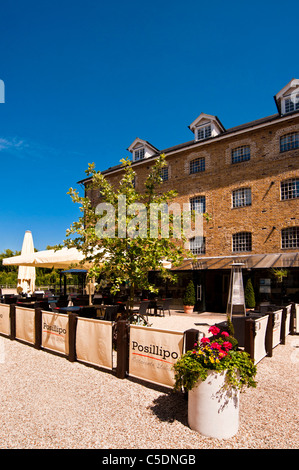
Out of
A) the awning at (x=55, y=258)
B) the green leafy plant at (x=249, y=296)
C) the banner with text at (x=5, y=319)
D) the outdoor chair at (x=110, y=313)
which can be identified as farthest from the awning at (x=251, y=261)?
the banner with text at (x=5, y=319)

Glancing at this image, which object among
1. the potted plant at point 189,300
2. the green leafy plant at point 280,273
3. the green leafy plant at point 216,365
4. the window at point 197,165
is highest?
the window at point 197,165

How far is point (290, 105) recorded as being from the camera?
18.5 m

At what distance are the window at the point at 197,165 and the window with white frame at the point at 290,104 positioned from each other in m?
6.17

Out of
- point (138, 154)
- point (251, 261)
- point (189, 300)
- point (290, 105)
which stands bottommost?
point (189, 300)

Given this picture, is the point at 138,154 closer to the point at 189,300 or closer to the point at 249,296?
the point at 189,300

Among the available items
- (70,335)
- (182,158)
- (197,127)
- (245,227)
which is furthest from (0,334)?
(197,127)

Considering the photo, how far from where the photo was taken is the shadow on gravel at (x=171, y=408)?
168 inches

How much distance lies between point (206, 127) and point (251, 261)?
11.1 meters

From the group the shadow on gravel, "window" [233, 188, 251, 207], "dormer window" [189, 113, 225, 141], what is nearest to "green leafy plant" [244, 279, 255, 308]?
"window" [233, 188, 251, 207]

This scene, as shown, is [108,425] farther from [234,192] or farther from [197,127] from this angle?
[197,127]

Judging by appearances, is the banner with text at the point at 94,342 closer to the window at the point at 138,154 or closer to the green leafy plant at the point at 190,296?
the green leafy plant at the point at 190,296

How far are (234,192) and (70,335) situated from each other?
15651mm

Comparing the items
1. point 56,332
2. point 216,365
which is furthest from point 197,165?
point 216,365
